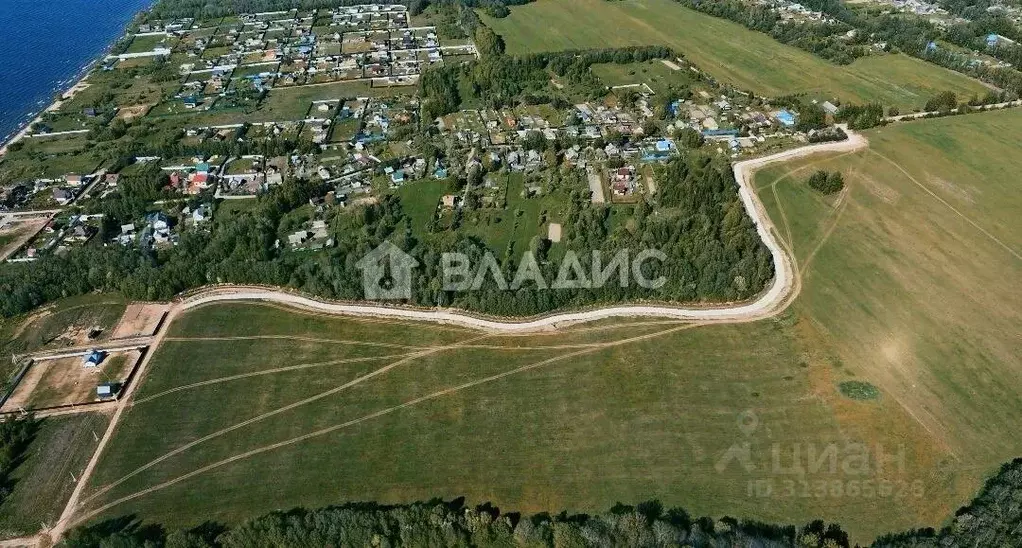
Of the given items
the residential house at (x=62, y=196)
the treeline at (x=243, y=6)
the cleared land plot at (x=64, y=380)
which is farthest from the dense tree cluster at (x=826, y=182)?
the residential house at (x=62, y=196)

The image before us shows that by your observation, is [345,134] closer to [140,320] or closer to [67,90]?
[140,320]

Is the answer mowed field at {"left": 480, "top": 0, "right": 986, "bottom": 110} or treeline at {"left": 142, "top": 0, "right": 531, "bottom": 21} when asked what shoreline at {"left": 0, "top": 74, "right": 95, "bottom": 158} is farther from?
mowed field at {"left": 480, "top": 0, "right": 986, "bottom": 110}

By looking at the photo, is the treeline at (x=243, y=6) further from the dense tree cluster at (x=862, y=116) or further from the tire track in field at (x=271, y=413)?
the tire track in field at (x=271, y=413)

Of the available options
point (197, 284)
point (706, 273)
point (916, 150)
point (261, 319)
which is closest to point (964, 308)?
point (706, 273)

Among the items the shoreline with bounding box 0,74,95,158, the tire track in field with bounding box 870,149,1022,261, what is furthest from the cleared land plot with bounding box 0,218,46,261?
the tire track in field with bounding box 870,149,1022,261

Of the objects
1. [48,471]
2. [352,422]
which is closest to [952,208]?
[352,422]

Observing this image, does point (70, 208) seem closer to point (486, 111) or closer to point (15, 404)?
point (15, 404)
